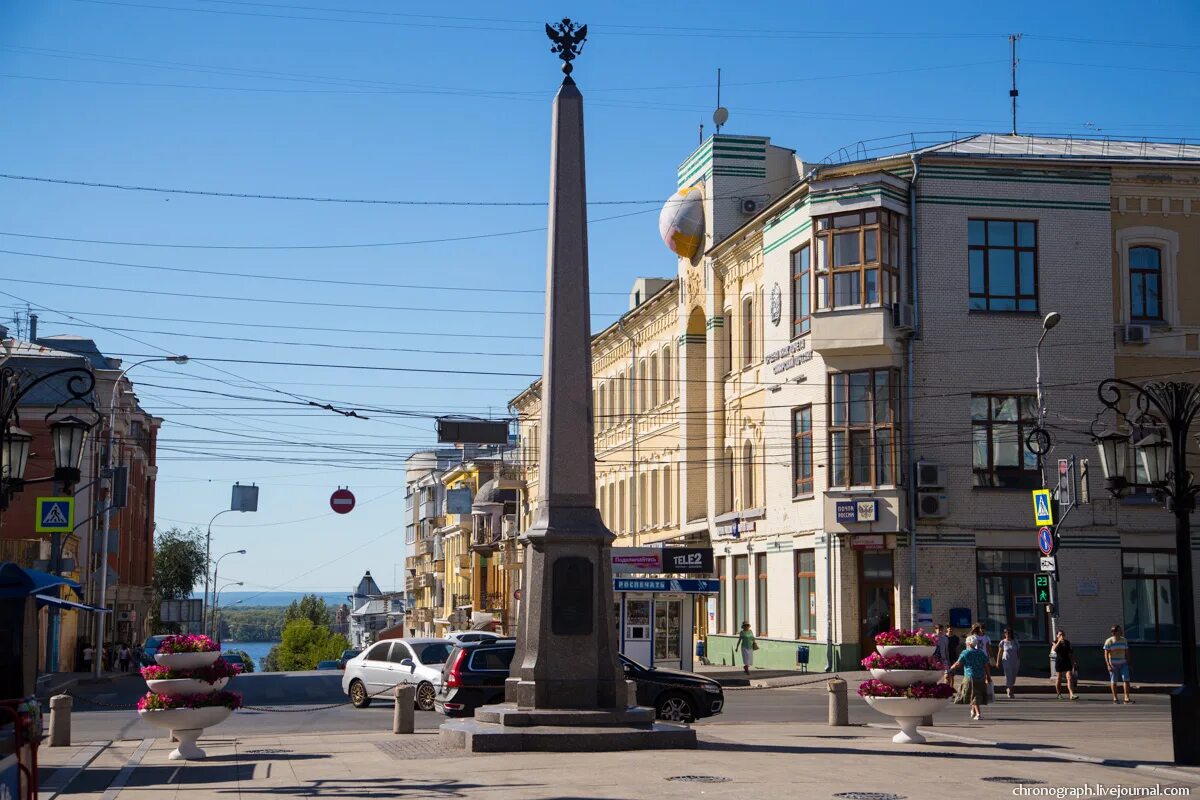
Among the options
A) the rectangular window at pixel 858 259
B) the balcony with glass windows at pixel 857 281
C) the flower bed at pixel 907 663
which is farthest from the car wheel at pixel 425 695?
the rectangular window at pixel 858 259

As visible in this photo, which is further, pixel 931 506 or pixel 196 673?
pixel 931 506

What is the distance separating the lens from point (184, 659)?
66.1 feet

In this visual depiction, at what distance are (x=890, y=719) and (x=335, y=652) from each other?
100 m

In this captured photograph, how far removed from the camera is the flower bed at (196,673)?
2014 cm

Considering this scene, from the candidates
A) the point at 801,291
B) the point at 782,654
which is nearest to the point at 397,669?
the point at 782,654

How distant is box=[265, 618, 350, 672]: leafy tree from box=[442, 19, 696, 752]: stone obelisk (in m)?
102

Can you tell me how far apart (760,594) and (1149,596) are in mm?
11923

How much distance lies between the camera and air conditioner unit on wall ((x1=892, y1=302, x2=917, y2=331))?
135 feet

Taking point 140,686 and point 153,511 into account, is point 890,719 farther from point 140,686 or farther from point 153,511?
point 153,511

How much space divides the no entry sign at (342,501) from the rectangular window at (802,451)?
26.3m

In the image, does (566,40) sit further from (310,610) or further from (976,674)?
(310,610)

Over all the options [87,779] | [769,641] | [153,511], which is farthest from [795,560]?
[153,511]

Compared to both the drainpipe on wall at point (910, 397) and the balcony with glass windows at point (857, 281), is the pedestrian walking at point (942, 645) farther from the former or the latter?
the balcony with glass windows at point (857, 281)

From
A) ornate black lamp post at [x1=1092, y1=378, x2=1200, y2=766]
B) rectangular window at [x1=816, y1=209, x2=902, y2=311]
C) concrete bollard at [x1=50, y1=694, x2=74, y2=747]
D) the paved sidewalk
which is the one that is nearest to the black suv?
the paved sidewalk
